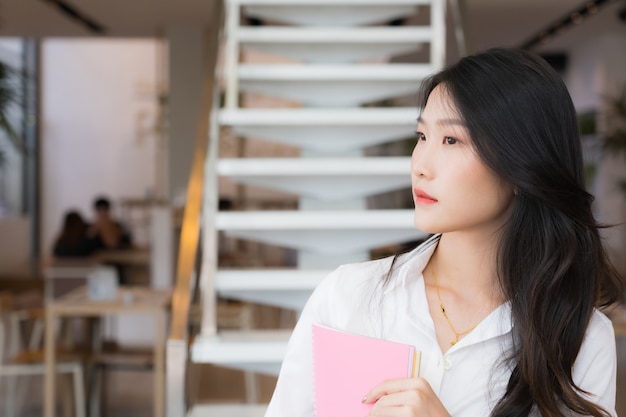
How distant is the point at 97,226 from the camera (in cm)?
968

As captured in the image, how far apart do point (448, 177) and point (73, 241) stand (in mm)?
8300

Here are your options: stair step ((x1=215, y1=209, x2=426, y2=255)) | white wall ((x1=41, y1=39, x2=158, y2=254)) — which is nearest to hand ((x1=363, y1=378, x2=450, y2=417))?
stair step ((x1=215, y1=209, x2=426, y2=255))

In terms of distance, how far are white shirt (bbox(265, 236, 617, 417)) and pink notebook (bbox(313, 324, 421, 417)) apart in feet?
0.28

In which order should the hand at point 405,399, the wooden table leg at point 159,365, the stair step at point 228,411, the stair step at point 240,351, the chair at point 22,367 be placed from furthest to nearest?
the chair at point 22,367
the wooden table leg at point 159,365
the stair step at point 228,411
the stair step at point 240,351
the hand at point 405,399

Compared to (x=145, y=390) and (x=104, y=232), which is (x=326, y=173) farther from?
(x=104, y=232)

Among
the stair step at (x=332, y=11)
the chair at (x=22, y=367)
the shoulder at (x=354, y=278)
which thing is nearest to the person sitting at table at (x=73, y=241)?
the chair at (x=22, y=367)

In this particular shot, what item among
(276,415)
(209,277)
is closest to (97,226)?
(209,277)

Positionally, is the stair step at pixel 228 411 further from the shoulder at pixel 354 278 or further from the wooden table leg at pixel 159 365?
the shoulder at pixel 354 278

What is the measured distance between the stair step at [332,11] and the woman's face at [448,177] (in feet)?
12.2

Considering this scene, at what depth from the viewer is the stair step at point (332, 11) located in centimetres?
483

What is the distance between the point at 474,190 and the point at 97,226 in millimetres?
8868

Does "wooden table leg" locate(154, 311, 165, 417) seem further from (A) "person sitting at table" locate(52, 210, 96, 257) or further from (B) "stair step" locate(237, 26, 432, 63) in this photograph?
(A) "person sitting at table" locate(52, 210, 96, 257)

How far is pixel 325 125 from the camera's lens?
13.6 feet

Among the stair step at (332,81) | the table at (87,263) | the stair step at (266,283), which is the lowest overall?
the table at (87,263)
